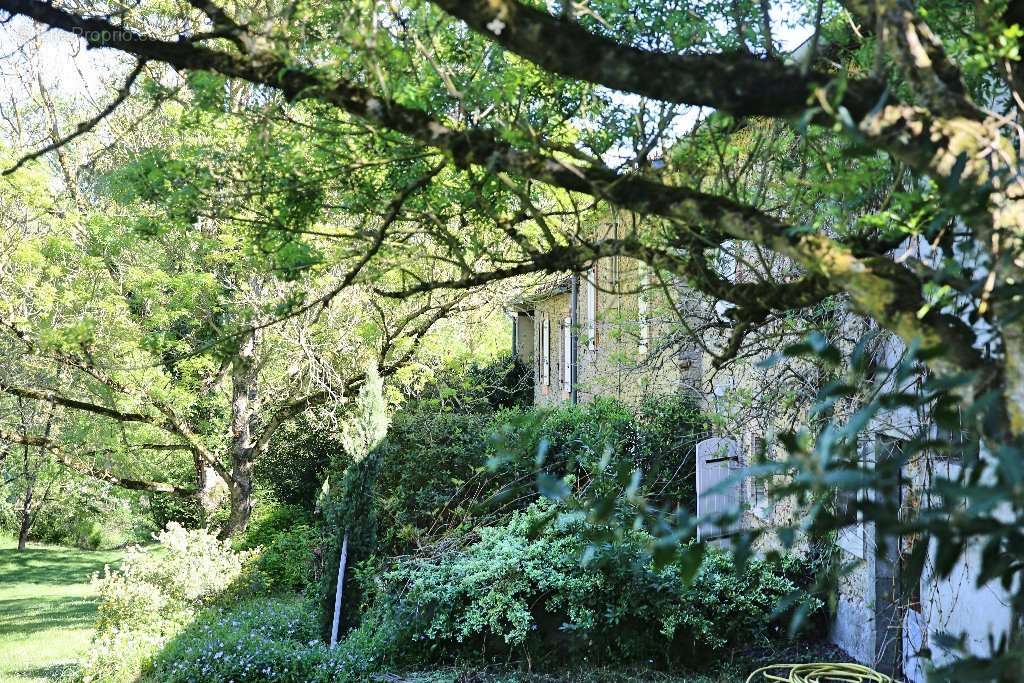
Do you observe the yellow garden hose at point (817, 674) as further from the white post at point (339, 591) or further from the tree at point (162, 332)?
the tree at point (162, 332)

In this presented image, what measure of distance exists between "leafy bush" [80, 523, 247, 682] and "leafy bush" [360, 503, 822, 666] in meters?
3.58

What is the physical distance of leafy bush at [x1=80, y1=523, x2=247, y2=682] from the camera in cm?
1121

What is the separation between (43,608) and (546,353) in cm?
1189

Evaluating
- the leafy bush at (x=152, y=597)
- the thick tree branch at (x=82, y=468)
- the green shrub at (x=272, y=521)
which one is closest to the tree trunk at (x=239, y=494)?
the green shrub at (x=272, y=521)

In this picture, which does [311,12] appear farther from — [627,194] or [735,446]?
[735,446]

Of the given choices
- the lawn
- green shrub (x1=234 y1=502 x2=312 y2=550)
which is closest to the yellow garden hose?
the lawn

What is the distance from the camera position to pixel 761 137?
4.90 m

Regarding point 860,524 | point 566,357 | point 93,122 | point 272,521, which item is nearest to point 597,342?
point 566,357

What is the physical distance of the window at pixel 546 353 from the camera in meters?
22.5

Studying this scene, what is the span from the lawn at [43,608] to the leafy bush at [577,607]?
6.02 m

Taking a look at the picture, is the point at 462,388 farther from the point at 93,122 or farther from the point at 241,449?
the point at 93,122

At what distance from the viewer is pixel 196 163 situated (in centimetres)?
625

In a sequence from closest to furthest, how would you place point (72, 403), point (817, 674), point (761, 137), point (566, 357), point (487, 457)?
1. point (761, 137)
2. point (817, 674)
3. point (487, 457)
4. point (72, 403)
5. point (566, 357)

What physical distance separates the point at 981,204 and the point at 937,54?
0.55m
